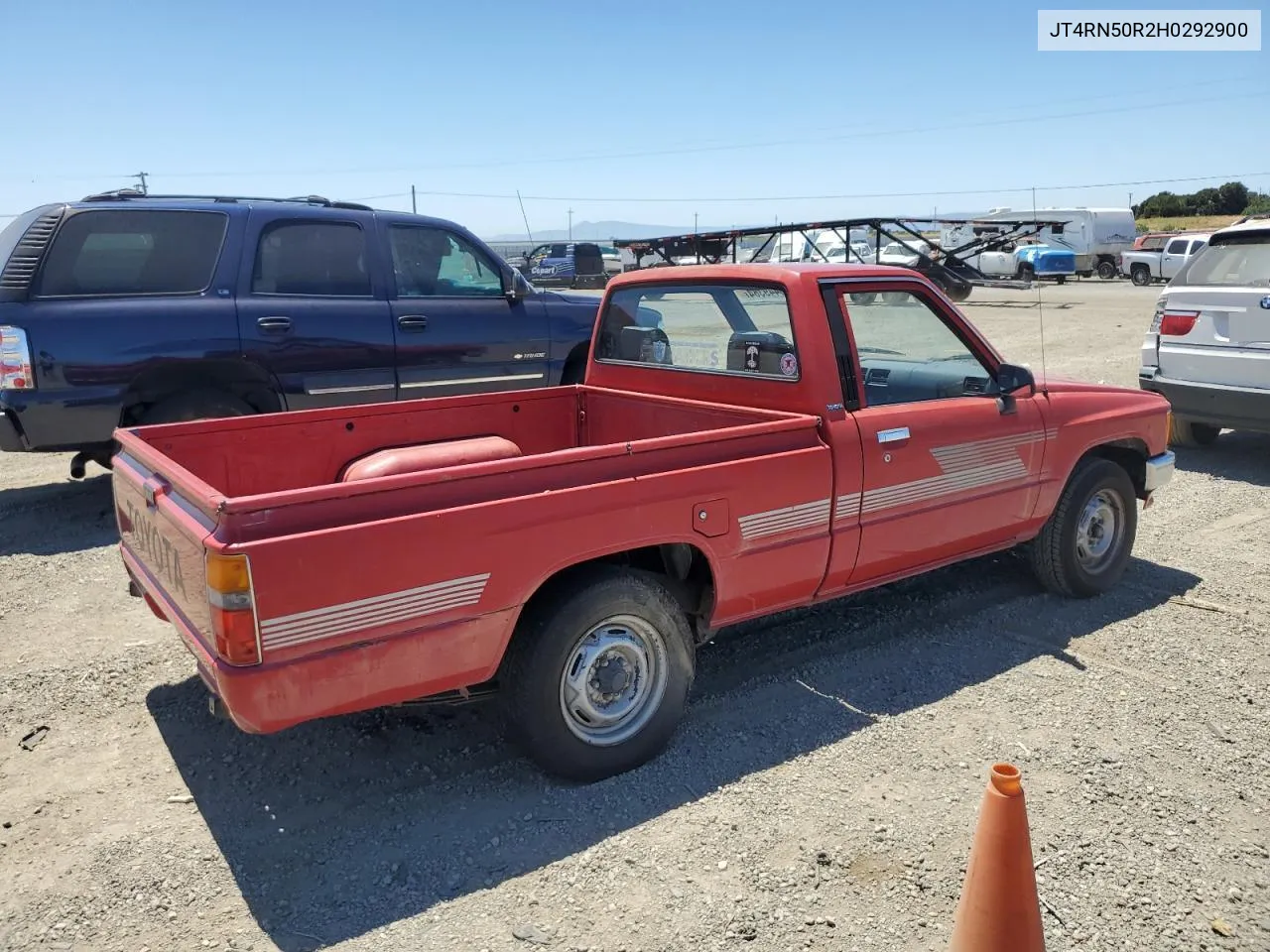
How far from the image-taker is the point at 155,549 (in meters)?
3.39

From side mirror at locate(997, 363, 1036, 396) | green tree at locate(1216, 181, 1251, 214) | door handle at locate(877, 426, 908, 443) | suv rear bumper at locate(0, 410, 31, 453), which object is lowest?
door handle at locate(877, 426, 908, 443)

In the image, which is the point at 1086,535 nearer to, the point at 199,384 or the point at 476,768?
the point at 476,768

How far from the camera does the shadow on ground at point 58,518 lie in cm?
623

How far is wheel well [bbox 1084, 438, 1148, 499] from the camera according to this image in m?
5.35

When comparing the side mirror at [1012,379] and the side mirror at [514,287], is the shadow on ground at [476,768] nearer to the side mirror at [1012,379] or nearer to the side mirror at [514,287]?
the side mirror at [1012,379]

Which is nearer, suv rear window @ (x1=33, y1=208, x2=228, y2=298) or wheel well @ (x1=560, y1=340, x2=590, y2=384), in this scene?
suv rear window @ (x1=33, y1=208, x2=228, y2=298)

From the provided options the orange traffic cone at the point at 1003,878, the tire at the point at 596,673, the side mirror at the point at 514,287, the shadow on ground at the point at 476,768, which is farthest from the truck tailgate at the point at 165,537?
the side mirror at the point at 514,287

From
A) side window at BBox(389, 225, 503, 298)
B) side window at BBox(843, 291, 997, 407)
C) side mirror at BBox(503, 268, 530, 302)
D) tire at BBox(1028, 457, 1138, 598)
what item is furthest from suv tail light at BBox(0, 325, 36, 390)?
tire at BBox(1028, 457, 1138, 598)

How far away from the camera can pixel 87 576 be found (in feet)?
18.4

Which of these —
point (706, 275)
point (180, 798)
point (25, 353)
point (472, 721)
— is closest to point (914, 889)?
point (472, 721)

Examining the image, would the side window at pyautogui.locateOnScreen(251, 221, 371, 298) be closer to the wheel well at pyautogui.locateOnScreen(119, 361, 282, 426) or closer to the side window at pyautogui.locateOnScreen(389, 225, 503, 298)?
the side window at pyautogui.locateOnScreen(389, 225, 503, 298)

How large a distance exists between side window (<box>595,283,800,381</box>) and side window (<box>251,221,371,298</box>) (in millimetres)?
2671

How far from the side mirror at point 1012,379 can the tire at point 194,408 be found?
4477mm

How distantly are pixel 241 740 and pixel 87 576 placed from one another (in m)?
2.43
